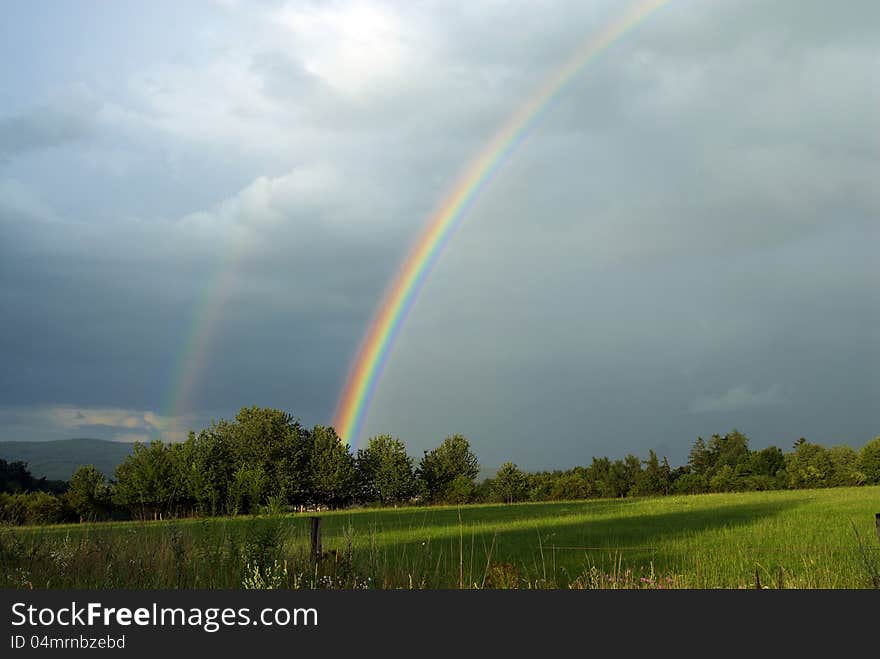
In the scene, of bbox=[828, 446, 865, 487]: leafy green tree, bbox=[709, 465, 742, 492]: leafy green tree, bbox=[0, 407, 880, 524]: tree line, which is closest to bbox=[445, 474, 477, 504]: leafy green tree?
bbox=[0, 407, 880, 524]: tree line

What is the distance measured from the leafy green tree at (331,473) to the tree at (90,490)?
18121mm

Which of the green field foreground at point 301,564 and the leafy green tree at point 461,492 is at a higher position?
the green field foreground at point 301,564

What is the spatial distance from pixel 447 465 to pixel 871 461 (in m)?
39.9

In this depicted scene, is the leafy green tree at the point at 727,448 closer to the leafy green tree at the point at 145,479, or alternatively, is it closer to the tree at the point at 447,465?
the tree at the point at 447,465

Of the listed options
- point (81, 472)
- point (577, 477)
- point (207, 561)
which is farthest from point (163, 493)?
point (207, 561)

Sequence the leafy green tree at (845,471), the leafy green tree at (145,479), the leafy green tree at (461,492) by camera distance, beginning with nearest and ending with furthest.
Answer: the leafy green tree at (145,479) < the leafy green tree at (461,492) < the leafy green tree at (845,471)

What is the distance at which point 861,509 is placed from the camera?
30.5 meters

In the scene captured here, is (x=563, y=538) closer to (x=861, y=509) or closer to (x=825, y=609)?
(x=861, y=509)

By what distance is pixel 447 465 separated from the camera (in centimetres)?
7181

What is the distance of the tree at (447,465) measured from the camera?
234 feet

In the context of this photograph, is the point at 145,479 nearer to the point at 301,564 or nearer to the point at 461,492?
the point at 461,492

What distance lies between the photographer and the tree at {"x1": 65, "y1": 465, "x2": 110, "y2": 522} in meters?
50.2

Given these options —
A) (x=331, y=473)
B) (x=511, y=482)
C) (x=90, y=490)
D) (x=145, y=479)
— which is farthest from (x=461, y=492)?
(x=90, y=490)

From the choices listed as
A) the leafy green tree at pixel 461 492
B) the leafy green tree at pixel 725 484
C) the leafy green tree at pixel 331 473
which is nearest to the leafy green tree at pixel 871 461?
the leafy green tree at pixel 725 484
